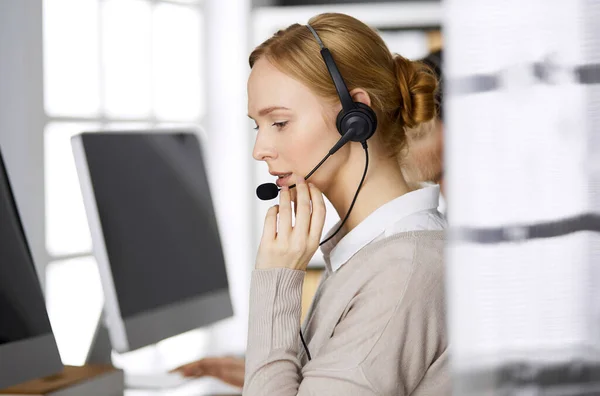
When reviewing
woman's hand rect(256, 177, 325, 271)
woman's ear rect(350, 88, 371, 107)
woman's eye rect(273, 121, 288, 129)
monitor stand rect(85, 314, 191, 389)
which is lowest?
monitor stand rect(85, 314, 191, 389)

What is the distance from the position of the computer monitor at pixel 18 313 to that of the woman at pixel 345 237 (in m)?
0.34

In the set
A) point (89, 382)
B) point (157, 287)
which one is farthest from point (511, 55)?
point (157, 287)

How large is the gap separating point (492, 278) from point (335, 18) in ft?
2.14

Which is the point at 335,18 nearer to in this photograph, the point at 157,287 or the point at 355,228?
the point at 355,228

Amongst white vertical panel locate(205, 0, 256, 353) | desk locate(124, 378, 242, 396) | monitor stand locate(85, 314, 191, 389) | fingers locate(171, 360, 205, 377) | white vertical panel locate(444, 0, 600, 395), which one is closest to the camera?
white vertical panel locate(444, 0, 600, 395)

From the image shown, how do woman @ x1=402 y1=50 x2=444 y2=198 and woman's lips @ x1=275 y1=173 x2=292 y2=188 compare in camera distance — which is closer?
woman's lips @ x1=275 y1=173 x2=292 y2=188

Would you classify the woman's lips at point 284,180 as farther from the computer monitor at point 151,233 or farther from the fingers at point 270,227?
the computer monitor at point 151,233

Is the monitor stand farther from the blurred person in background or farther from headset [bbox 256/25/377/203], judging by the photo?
headset [bbox 256/25/377/203]

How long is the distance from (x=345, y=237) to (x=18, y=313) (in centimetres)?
50

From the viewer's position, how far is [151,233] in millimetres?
1617

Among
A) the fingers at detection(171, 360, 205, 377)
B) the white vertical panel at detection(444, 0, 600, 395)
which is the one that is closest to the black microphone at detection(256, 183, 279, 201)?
the fingers at detection(171, 360, 205, 377)


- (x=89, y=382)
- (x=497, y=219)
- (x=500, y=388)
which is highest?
(x=497, y=219)

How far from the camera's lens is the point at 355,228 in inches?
45.4

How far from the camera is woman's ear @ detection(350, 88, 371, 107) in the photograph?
1151 mm
